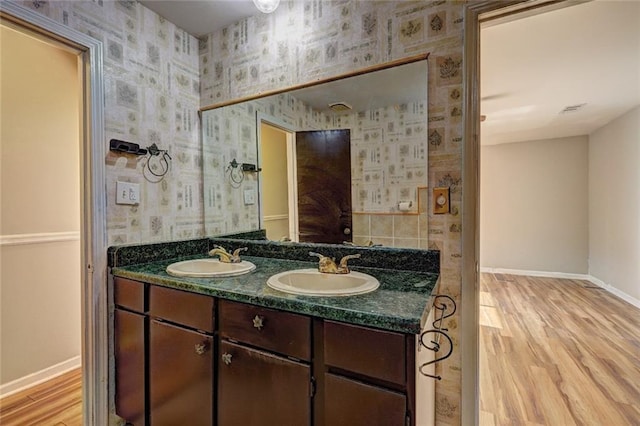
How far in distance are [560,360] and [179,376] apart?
2.69 m

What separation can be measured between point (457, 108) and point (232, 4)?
1378 mm

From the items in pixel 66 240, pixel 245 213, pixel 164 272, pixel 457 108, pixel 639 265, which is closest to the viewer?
pixel 457 108

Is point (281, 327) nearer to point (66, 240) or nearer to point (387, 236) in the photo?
point (387, 236)

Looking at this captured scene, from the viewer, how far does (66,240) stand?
2.21 metres

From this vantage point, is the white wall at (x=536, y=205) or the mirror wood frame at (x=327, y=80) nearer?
the mirror wood frame at (x=327, y=80)

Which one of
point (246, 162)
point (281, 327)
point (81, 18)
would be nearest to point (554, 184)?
point (246, 162)

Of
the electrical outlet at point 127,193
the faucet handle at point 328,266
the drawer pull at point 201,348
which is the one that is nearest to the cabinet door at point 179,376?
the drawer pull at point 201,348

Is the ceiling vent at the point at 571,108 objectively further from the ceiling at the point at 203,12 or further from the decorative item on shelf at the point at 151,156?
the decorative item on shelf at the point at 151,156

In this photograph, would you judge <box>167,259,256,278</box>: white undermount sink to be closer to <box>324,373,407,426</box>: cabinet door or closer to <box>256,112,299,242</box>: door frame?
<box>256,112,299,242</box>: door frame

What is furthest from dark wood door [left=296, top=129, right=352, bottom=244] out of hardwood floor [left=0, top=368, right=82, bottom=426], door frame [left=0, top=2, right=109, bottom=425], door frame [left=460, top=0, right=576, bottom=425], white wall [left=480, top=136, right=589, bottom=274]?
white wall [left=480, top=136, right=589, bottom=274]

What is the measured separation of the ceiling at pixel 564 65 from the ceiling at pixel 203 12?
1.54 meters

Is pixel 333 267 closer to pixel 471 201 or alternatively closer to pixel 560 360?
pixel 471 201

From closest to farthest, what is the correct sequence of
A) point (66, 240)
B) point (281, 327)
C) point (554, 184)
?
point (281, 327)
point (66, 240)
point (554, 184)

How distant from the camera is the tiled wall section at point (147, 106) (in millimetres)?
1565
